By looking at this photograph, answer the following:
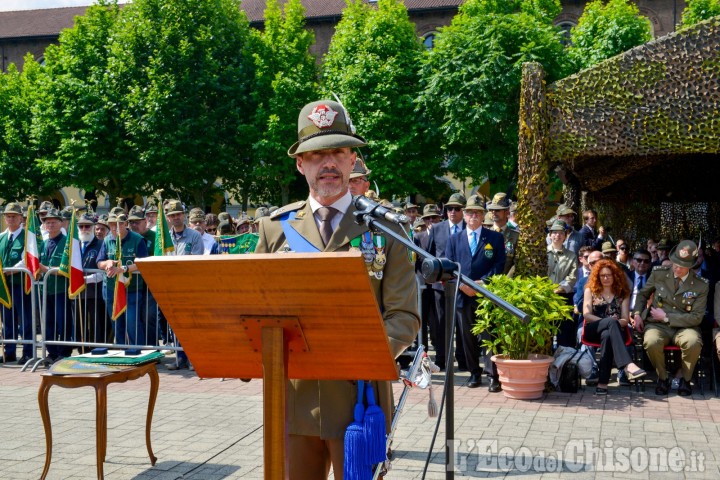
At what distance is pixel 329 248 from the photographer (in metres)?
3.47

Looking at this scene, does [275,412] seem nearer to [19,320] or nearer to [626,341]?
[626,341]

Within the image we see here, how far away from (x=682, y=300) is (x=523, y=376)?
7.54 feet

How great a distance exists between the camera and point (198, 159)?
34188 millimetres

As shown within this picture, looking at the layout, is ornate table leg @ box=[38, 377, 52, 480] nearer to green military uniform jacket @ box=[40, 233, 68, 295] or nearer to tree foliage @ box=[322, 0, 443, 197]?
green military uniform jacket @ box=[40, 233, 68, 295]

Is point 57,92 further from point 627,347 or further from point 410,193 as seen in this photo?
point 627,347

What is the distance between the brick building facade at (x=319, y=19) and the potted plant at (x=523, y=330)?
1377 inches

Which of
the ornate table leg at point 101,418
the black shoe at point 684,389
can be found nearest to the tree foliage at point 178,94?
the black shoe at point 684,389

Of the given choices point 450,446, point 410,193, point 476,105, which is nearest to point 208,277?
point 450,446

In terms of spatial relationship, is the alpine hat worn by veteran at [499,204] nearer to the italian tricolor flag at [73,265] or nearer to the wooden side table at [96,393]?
→ the italian tricolor flag at [73,265]

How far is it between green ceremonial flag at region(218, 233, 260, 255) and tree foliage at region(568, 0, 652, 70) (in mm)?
24792

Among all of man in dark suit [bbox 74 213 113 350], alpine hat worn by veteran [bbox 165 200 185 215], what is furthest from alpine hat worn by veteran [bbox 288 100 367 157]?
man in dark suit [bbox 74 213 113 350]

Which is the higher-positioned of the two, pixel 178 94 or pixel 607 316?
pixel 178 94

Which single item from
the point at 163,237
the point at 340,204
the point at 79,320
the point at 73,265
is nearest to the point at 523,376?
the point at 163,237

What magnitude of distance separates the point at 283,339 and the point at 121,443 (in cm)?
493
